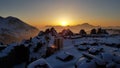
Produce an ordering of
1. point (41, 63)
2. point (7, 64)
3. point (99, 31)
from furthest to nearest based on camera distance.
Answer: point (99, 31)
point (7, 64)
point (41, 63)

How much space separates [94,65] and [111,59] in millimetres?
3430

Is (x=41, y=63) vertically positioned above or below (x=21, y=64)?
above

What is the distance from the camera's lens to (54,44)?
44.8 metres

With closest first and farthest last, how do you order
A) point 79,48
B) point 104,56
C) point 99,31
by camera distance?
point 104,56, point 79,48, point 99,31

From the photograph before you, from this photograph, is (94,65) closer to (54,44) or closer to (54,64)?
(54,64)

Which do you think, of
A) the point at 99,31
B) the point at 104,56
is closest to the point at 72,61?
the point at 104,56

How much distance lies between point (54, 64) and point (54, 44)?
10781 mm

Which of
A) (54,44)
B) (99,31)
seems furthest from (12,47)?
(99,31)

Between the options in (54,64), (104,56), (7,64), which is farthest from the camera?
(7,64)

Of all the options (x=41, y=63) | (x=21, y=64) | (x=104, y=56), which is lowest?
(x=21, y=64)

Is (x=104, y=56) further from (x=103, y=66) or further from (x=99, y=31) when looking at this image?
(x=99, y=31)

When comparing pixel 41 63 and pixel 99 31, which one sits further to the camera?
pixel 99 31

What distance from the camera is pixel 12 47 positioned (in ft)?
134

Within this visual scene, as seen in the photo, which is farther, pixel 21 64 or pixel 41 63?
pixel 21 64
